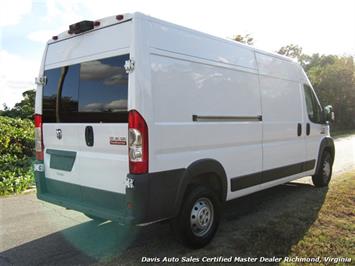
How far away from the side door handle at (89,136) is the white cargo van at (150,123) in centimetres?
1

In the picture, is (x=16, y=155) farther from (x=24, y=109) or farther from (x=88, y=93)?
(x=24, y=109)

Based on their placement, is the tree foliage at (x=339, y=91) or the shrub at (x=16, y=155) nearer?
the shrub at (x=16, y=155)

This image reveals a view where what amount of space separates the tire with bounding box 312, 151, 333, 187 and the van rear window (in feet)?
16.7

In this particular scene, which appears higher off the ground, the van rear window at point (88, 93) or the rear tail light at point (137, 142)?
the van rear window at point (88, 93)

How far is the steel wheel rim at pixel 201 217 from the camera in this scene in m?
4.49

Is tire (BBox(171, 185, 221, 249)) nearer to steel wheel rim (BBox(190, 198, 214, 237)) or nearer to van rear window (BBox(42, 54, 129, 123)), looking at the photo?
steel wheel rim (BBox(190, 198, 214, 237))

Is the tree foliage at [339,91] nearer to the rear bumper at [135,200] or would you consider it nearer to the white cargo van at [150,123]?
the white cargo van at [150,123]

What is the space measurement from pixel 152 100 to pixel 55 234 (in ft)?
8.21

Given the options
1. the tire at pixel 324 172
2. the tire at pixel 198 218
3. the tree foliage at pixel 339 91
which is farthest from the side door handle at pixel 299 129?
the tree foliage at pixel 339 91

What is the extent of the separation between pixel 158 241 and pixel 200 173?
108 cm

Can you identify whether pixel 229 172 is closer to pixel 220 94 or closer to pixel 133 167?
pixel 220 94

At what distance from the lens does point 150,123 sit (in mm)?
3855

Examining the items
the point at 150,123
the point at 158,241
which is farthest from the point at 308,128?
the point at 150,123

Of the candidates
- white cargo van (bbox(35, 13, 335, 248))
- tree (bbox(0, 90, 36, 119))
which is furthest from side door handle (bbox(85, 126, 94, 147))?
tree (bbox(0, 90, 36, 119))
